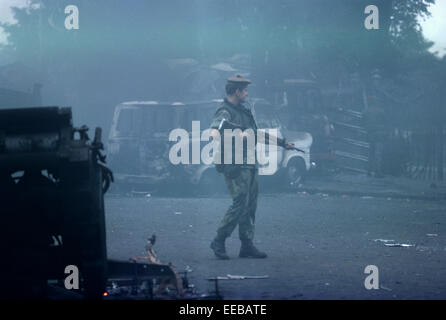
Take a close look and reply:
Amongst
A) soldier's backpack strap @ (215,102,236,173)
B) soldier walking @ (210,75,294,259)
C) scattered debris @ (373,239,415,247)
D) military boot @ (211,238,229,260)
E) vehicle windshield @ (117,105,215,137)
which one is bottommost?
scattered debris @ (373,239,415,247)

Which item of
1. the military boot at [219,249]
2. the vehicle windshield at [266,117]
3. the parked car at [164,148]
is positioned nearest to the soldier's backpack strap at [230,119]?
the military boot at [219,249]

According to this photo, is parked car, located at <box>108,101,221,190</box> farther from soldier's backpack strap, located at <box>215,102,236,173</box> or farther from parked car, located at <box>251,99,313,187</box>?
soldier's backpack strap, located at <box>215,102,236,173</box>

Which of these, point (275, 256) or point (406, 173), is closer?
point (275, 256)

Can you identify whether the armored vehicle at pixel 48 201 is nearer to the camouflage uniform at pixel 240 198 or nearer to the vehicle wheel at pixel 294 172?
the camouflage uniform at pixel 240 198

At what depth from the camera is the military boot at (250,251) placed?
7.95 m

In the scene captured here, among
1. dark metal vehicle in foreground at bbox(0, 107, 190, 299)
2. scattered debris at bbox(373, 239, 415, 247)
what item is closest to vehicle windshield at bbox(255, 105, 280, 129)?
scattered debris at bbox(373, 239, 415, 247)

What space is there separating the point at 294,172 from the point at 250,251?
376 inches

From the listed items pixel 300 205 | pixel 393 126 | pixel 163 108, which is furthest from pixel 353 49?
pixel 300 205

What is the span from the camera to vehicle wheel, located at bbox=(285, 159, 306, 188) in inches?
679

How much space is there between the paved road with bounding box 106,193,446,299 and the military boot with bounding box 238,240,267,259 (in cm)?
12

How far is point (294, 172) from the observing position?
1738 centimetres

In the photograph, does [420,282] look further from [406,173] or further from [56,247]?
[406,173]
